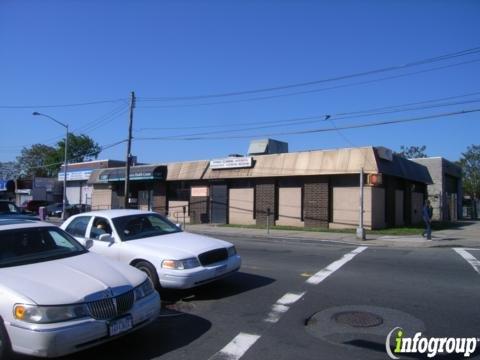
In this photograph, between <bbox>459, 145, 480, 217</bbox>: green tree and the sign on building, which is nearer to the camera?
the sign on building

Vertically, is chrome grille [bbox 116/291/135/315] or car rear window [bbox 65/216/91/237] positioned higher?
car rear window [bbox 65/216/91/237]

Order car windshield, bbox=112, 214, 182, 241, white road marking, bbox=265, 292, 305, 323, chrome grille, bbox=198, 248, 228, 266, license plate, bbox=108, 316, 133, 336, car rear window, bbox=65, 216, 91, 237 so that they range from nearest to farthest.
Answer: license plate, bbox=108, 316, 133, 336 → white road marking, bbox=265, 292, 305, 323 → chrome grille, bbox=198, 248, 228, 266 → car windshield, bbox=112, 214, 182, 241 → car rear window, bbox=65, 216, 91, 237

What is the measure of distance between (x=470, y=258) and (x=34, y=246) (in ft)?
39.0

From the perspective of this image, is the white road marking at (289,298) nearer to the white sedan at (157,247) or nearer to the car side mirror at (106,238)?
the white sedan at (157,247)

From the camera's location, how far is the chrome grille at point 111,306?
5064mm

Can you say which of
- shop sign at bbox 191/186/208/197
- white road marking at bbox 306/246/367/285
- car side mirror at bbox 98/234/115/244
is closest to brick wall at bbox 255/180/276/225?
shop sign at bbox 191/186/208/197

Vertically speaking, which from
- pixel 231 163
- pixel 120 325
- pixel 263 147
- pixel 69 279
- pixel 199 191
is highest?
pixel 263 147

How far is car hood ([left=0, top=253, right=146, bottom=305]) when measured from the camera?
16.3 ft

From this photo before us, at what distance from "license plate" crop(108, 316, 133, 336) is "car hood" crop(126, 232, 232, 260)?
2.54 metres

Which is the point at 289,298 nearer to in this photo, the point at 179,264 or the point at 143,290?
the point at 179,264

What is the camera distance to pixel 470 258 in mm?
13562

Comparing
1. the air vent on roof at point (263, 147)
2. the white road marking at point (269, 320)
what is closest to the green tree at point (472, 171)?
the air vent on roof at point (263, 147)

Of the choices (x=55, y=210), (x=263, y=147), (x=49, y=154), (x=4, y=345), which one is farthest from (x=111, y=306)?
(x=49, y=154)

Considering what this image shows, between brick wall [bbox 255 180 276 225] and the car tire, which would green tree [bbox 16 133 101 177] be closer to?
brick wall [bbox 255 180 276 225]
